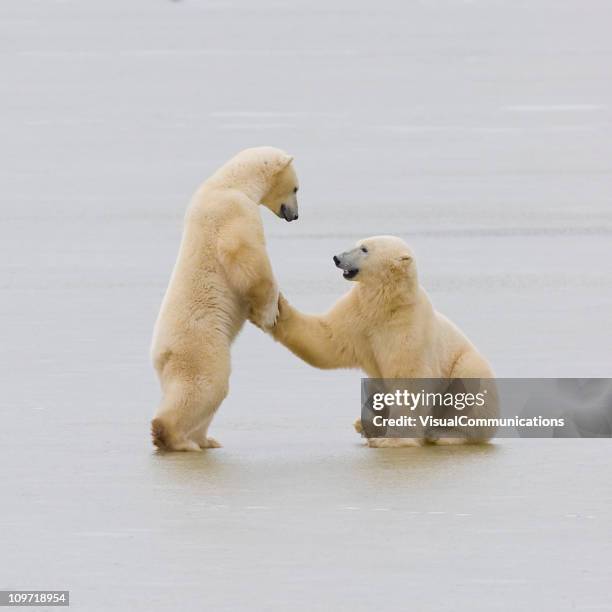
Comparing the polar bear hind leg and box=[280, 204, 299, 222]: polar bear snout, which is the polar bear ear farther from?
the polar bear hind leg

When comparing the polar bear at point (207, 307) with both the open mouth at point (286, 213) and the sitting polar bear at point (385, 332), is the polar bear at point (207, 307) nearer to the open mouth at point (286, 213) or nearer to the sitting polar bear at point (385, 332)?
the sitting polar bear at point (385, 332)

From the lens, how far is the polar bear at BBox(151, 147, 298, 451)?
7750 millimetres

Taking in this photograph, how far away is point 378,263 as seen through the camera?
8078 mm

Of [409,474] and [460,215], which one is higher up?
[460,215]

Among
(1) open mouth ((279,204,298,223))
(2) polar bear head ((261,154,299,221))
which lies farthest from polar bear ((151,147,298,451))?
(1) open mouth ((279,204,298,223))

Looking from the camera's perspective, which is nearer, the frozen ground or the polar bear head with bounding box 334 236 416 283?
the frozen ground

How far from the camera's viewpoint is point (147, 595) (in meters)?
5.53

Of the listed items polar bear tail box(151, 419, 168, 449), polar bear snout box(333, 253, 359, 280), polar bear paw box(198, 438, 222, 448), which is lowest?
polar bear paw box(198, 438, 222, 448)

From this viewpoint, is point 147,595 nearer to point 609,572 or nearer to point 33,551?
point 33,551

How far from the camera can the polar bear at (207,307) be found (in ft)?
25.4

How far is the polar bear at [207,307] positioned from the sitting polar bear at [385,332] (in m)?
0.25

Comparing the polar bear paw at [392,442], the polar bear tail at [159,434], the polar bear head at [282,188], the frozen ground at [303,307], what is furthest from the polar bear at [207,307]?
the polar bear paw at [392,442]

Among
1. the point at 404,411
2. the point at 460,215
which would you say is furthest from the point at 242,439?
the point at 460,215

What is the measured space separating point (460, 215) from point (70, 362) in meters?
5.10
